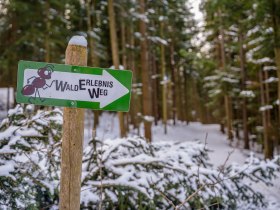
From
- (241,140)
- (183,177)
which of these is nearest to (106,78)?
(183,177)

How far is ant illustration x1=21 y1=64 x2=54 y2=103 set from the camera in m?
2.16

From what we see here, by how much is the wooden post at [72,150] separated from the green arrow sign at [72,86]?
0.09 m

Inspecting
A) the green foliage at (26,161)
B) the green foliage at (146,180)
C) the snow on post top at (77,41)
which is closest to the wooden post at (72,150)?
the snow on post top at (77,41)

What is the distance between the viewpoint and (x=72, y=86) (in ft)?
7.38

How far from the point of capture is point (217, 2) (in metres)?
10.9

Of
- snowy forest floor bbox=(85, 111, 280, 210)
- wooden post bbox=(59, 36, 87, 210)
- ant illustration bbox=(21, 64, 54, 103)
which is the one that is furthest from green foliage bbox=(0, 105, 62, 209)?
snowy forest floor bbox=(85, 111, 280, 210)

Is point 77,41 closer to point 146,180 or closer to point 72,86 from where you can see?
point 72,86

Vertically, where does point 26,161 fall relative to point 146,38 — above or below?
below

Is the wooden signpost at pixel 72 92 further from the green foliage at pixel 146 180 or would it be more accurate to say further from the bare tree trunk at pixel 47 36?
the bare tree trunk at pixel 47 36

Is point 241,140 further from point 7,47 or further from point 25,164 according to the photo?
point 25,164

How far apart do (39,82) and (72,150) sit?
0.55 meters

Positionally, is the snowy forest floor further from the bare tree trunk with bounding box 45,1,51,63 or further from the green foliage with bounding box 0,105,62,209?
the green foliage with bounding box 0,105,62,209

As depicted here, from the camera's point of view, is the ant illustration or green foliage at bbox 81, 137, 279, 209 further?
green foliage at bbox 81, 137, 279, 209

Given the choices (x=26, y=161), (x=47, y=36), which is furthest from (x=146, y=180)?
(x=47, y=36)
